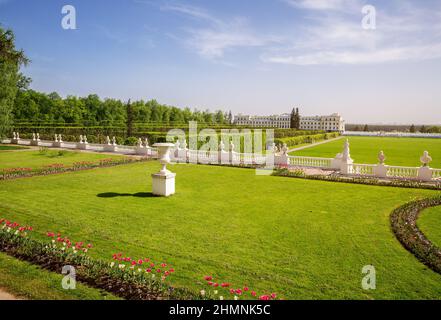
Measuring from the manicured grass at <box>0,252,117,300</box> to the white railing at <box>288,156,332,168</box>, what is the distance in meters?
16.1

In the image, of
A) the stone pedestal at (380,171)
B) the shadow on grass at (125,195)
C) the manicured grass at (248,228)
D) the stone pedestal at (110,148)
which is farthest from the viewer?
the stone pedestal at (110,148)

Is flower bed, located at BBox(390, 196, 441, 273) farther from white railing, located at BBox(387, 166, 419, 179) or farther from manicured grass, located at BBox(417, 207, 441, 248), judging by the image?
white railing, located at BBox(387, 166, 419, 179)

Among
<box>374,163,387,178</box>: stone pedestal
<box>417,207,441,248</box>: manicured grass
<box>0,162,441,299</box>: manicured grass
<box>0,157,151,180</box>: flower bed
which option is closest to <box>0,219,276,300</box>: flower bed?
<box>0,162,441,299</box>: manicured grass

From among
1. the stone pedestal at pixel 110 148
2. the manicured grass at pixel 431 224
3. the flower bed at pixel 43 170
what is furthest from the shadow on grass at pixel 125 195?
the stone pedestal at pixel 110 148

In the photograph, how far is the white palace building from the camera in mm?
126125

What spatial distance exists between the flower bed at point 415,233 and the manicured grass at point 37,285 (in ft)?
19.7

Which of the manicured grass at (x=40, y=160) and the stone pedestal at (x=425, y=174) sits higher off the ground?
the manicured grass at (x=40, y=160)

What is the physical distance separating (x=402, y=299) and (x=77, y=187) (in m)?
11.7

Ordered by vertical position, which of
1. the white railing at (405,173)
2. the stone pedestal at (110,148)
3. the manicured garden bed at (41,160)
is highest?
the stone pedestal at (110,148)

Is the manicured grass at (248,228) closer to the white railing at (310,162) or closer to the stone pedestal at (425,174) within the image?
the stone pedestal at (425,174)

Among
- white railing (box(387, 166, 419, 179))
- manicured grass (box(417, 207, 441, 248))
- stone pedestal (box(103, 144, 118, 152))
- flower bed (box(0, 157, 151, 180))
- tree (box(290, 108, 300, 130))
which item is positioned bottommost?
manicured grass (box(417, 207, 441, 248))

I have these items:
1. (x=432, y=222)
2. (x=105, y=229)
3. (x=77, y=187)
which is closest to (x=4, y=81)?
(x=77, y=187)

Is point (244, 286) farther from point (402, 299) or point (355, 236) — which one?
point (355, 236)

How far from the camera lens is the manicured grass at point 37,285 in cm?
482
